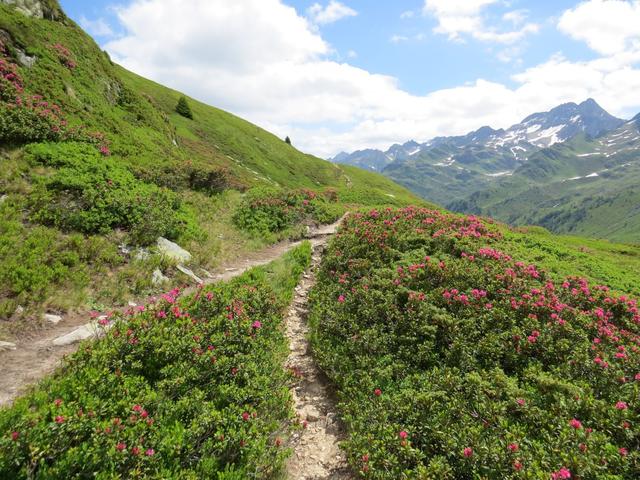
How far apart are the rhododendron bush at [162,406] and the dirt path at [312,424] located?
2.22ft

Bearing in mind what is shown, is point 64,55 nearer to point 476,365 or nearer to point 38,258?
point 38,258

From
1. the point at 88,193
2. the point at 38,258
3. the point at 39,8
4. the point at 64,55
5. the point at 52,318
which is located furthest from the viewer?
the point at 39,8

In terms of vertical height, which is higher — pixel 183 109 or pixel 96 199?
pixel 183 109

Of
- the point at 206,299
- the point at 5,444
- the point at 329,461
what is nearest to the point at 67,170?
the point at 206,299

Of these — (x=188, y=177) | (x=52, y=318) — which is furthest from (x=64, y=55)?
(x=52, y=318)

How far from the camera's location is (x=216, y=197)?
72.8ft

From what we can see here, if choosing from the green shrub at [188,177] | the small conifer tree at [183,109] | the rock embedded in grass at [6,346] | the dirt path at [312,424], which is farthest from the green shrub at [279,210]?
the small conifer tree at [183,109]

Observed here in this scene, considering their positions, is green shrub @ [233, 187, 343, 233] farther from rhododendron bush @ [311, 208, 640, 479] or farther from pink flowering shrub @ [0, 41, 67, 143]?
pink flowering shrub @ [0, 41, 67, 143]

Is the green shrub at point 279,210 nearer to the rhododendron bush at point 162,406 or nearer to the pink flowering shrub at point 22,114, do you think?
the pink flowering shrub at point 22,114

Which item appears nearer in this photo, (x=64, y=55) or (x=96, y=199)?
(x=96, y=199)

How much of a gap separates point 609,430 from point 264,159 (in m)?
65.4

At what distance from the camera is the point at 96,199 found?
12703 mm

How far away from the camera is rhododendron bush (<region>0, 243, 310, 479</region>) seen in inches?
171

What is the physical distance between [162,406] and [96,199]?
401 inches
